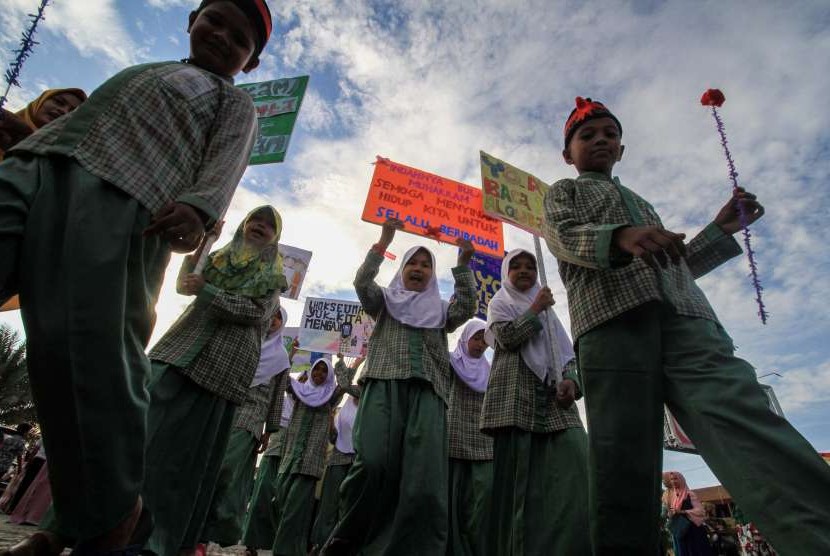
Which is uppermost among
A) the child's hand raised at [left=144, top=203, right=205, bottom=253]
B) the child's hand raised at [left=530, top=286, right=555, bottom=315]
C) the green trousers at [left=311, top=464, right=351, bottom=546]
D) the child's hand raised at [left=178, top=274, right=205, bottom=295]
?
the child's hand raised at [left=530, top=286, right=555, bottom=315]

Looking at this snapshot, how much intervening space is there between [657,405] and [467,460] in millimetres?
2676

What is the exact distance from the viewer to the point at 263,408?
4633 mm

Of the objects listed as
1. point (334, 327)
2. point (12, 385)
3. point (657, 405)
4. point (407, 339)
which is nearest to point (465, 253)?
point (407, 339)

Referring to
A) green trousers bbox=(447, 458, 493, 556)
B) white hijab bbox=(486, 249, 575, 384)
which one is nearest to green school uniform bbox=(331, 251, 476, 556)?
white hijab bbox=(486, 249, 575, 384)

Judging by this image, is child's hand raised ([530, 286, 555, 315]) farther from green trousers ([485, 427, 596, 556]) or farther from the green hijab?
the green hijab

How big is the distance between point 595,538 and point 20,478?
10.1 m

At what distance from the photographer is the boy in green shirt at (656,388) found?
4.31 feet

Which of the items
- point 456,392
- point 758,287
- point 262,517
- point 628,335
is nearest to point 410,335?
point 456,392

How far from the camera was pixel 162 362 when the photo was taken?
2.61m

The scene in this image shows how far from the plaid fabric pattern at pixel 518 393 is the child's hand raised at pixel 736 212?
4.76ft

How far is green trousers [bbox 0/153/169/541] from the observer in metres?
1.14

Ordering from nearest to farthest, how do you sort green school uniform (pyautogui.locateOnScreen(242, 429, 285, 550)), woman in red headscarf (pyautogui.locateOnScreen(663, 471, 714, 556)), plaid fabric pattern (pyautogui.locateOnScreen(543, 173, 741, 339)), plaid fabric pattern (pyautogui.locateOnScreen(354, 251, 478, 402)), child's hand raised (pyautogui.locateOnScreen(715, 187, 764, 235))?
plaid fabric pattern (pyautogui.locateOnScreen(543, 173, 741, 339))
child's hand raised (pyautogui.locateOnScreen(715, 187, 764, 235))
plaid fabric pattern (pyautogui.locateOnScreen(354, 251, 478, 402))
green school uniform (pyautogui.locateOnScreen(242, 429, 285, 550))
woman in red headscarf (pyautogui.locateOnScreen(663, 471, 714, 556))

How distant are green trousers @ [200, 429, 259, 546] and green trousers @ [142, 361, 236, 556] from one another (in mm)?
326

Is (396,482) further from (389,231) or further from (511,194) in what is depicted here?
(511,194)
